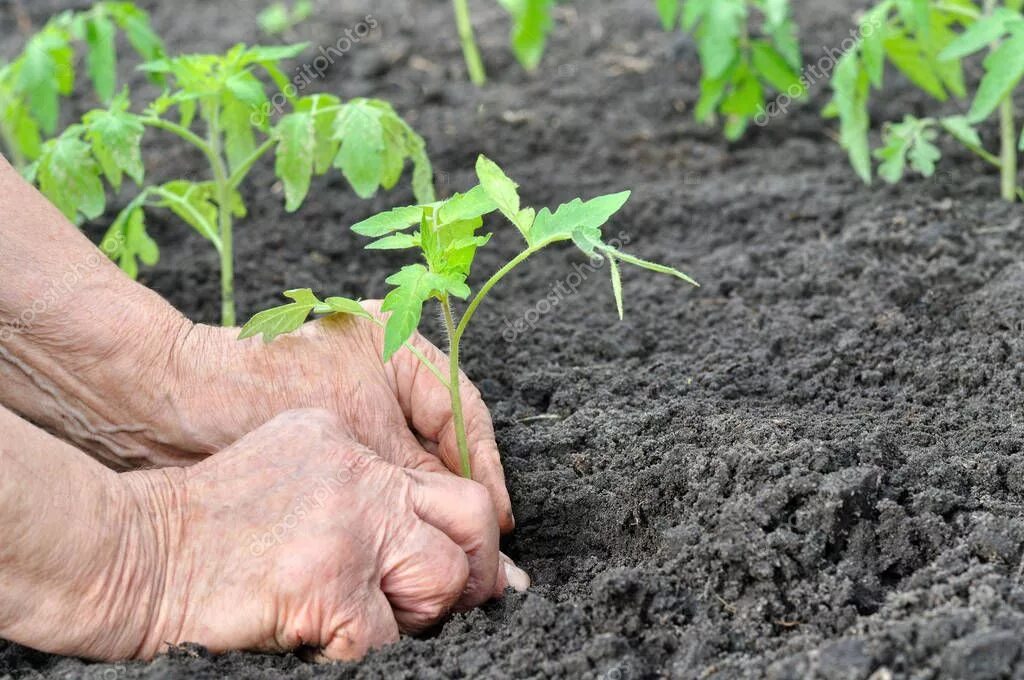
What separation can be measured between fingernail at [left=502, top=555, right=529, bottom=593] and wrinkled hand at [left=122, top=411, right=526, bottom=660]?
0.19ft

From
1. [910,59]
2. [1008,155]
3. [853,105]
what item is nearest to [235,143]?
[853,105]

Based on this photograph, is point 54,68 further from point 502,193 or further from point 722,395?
point 722,395

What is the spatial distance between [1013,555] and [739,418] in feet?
2.11

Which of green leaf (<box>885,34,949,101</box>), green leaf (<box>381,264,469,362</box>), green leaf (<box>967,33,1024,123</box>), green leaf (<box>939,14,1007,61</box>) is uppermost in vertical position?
green leaf (<box>381,264,469,362</box>)

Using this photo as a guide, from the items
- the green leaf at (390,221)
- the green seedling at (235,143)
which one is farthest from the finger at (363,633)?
the green seedling at (235,143)

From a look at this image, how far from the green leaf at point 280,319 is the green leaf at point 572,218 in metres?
0.48

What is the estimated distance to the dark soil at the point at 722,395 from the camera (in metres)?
1.98

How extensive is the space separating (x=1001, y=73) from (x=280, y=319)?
2029 mm

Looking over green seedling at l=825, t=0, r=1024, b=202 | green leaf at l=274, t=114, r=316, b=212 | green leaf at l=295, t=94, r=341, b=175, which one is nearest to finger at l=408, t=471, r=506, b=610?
green leaf at l=274, t=114, r=316, b=212

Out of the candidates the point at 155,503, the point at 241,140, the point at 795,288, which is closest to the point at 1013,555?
the point at 795,288

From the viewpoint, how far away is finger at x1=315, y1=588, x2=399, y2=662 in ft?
6.79

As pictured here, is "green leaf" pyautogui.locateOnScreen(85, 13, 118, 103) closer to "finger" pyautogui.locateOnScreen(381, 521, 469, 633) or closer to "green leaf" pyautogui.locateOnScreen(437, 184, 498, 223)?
"green leaf" pyautogui.locateOnScreen(437, 184, 498, 223)

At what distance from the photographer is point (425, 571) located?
6.98 feet

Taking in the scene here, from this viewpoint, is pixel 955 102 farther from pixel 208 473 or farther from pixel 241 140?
pixel 208 473
